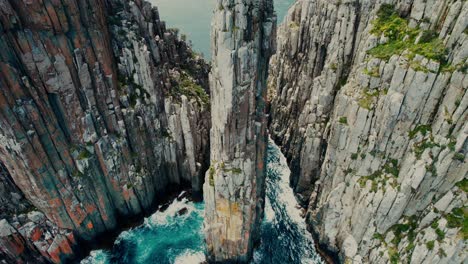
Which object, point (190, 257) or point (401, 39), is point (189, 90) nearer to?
point (190, 257)

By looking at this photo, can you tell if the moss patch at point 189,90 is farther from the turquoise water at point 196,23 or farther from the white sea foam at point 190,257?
the turquoise water at point 196,23

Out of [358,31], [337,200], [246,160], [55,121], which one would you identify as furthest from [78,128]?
[358,31]

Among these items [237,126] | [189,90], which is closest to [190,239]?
[237,126]

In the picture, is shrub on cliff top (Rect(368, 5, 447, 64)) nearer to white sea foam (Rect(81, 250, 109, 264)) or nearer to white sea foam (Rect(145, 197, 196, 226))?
white sea foam (Rect(145, 197, 196, 226))

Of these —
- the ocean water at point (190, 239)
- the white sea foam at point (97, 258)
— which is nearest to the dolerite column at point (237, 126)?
the ocean water at point (190, 239)

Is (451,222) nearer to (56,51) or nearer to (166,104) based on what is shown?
(166,104)

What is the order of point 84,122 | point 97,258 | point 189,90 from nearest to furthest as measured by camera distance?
1. point 84,122
2. point 97,258
3. point 189,90
